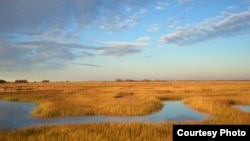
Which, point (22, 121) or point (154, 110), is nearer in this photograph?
point (22, 121)

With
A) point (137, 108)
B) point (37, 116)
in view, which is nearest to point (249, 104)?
point (137, 108)

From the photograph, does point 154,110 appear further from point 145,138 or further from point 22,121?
point 145,138

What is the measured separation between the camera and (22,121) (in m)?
22.1

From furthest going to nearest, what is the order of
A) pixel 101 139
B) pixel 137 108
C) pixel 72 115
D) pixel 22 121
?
pixel 137 108 → pixel 72 115 → pixel 22 121 → pixel 101 139

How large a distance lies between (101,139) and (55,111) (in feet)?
40.3

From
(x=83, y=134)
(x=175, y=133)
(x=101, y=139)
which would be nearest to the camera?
(x=175, y=133)

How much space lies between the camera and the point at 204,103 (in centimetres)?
2838

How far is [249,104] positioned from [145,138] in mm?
22250

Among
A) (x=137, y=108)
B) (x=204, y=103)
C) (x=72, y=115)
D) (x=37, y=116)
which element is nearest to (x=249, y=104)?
(x=204, y=103)

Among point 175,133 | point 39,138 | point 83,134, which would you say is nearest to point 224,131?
point 175,133

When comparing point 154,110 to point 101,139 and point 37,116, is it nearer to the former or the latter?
point 37,116

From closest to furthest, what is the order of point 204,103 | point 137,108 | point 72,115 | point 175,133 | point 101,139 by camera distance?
point 175,133 < point 101,139 < point 72,115 < point 137,108 < point 204,103

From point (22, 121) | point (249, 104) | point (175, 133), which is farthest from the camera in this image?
point (249, 104)

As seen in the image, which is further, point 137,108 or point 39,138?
point 137,108
